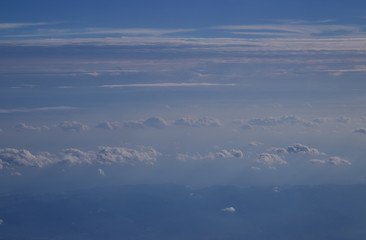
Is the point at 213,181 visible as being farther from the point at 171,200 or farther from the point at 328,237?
the point at 328,237

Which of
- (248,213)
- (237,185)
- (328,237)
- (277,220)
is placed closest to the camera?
(328,237)

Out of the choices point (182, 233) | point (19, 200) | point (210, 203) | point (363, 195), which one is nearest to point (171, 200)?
point (210, 203)

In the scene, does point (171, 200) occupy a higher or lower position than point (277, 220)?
higher

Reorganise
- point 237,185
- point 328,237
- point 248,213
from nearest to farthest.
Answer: point 328,237
point 248,213
point 237,185

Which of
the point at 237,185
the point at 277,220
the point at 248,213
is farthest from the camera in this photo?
the point at 237,185

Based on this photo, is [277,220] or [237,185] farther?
[237,185]

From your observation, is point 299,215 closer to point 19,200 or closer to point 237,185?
point 237,185

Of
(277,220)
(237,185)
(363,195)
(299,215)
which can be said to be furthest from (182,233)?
(363,195)

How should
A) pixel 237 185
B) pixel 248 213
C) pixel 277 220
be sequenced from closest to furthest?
1. pixel 277 220
2. pixel 248 213
3. pixel 237 185

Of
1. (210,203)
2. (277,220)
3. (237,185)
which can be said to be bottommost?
(277,220)
